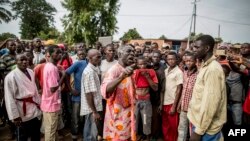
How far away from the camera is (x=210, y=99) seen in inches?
110

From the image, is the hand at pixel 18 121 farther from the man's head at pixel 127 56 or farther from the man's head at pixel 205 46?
the man's head at pixel 205 46

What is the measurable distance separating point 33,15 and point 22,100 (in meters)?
65.0

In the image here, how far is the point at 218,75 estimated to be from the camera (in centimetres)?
285

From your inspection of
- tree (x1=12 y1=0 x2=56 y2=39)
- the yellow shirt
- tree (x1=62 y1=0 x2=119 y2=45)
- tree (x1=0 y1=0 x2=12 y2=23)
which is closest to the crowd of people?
the yellow shirt

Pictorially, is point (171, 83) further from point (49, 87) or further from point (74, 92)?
point (49, 87)

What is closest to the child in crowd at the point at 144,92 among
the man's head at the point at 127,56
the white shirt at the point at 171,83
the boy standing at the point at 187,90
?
the white shirt at the point at 171,83

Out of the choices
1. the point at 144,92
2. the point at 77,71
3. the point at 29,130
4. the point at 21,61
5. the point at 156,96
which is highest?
the point at 21,61

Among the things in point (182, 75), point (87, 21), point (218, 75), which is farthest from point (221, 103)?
point (87, 21)

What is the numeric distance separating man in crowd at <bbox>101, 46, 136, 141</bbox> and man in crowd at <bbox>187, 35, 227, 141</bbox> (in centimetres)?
A: 85

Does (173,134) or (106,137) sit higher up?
(106,137)

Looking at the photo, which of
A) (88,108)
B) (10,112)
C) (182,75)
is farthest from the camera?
(182,75)

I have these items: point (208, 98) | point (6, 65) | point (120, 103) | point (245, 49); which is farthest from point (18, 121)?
point (245, 49)

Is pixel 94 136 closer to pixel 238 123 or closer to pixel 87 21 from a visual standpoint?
pixel 238 123

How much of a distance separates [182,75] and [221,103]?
7.08 ft
